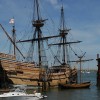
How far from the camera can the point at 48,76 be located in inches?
3474

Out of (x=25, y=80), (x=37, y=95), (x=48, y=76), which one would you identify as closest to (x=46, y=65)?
A: (x=48, y=76)

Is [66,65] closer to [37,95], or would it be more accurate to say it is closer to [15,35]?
[15,35]

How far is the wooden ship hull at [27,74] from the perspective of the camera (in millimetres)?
79375

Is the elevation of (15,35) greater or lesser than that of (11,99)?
greater

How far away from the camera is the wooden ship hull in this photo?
79.4 metres

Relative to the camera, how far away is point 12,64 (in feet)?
265

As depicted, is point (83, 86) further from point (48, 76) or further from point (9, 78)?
point (9, 78)

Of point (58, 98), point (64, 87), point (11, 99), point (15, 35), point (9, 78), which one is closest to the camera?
point (11, 99)

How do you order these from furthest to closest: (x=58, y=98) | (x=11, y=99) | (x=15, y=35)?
(x=15, y=35) → (x=58, y=98) → (x=11, y=99)

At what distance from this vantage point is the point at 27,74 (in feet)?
274

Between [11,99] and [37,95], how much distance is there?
4547 mm

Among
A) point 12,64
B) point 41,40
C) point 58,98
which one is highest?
point 41,40

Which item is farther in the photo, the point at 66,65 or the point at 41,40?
the point at 66,65

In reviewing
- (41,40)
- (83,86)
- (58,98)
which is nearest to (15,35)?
(41,40)
